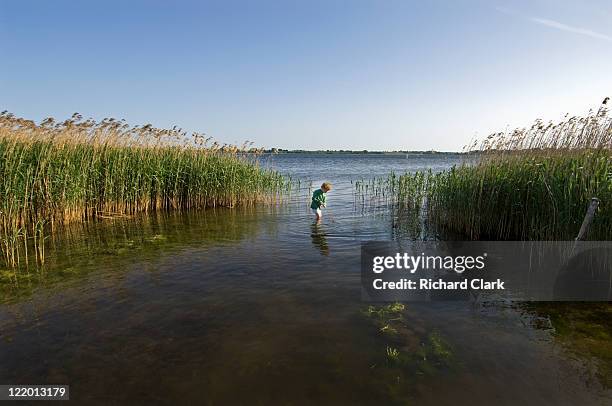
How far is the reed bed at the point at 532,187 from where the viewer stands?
856cm

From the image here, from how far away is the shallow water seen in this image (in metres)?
4.63

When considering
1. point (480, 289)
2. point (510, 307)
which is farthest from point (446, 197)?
point (510, 307)

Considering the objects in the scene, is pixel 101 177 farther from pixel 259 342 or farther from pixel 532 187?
pixel 532 187

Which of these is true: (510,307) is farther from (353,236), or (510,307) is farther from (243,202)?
(243,202)

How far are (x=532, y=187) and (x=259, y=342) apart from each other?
865cm

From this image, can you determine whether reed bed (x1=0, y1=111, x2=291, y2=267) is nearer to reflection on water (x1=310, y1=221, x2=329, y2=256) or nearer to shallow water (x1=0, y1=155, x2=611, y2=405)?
shallow water (x1=0, y1=155, x2=611, y2=405)
